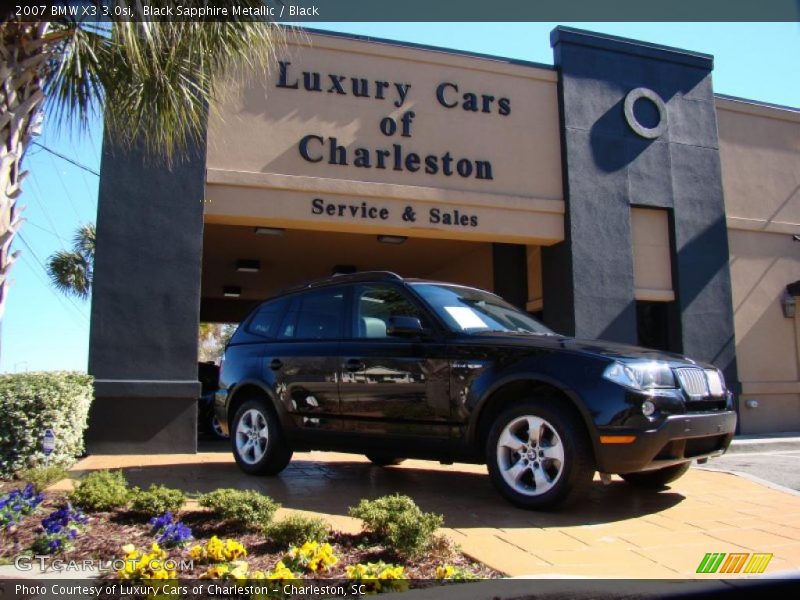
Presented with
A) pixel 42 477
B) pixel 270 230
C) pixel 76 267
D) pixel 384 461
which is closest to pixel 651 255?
pixel 270 230

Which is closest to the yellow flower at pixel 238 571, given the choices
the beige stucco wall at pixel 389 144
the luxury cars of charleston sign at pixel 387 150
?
the beige stucco wall at pixel 389 144

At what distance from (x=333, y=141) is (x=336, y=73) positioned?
3.52 feet

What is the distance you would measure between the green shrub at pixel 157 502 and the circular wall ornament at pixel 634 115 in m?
9.95

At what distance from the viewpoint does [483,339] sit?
519 centimetres

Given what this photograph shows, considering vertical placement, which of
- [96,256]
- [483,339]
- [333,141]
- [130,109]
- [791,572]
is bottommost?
[791,572]

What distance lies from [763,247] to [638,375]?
9570mm

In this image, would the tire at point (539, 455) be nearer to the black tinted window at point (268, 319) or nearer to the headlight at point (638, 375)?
the headlight at point (638, 375)

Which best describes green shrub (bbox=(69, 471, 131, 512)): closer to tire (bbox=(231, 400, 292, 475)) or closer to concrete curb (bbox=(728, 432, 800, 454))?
tire (bbox=(231, 400, 292, 475))

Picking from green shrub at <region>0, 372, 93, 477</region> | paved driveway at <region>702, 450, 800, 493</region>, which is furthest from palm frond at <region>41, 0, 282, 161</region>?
paved driveway at <region>702, 450, 800, 493</region>

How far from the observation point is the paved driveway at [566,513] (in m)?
3.77

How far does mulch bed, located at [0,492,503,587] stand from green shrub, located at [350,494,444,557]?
6 cm

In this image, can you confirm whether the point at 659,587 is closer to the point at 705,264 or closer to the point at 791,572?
the point at 791,572

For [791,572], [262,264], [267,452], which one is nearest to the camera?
[791,572]

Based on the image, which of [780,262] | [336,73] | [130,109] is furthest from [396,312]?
[780,262]
